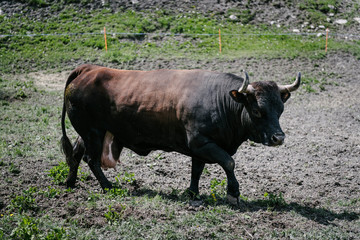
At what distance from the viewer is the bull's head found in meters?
6.14

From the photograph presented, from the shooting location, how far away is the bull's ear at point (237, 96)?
6262 millimetres

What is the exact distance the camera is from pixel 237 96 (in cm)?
633

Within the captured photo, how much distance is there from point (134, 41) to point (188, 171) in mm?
12910

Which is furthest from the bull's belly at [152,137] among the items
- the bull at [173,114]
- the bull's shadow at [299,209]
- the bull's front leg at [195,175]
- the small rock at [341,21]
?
the small rock at [341,21]

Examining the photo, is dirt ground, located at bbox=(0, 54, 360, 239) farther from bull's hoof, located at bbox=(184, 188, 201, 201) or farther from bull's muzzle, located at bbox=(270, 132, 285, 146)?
bull's muzzle, located at bbox=(270, 132, 285, 146)

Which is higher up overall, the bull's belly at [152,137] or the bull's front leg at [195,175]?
the bull's belly at [152,137]

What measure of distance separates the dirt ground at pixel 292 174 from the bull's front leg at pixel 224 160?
295mm

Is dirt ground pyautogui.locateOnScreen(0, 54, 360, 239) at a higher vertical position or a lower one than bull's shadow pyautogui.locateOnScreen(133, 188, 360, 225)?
lower

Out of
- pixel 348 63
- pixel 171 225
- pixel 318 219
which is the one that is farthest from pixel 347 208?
pixel 348 63

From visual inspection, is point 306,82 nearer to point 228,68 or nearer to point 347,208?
point 228,68

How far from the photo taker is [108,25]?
69.3 feet

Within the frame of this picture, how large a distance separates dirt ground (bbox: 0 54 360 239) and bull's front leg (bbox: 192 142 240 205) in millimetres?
295

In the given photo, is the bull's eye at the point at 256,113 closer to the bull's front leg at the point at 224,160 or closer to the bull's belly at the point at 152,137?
the bull's front leg at the point at 224,160

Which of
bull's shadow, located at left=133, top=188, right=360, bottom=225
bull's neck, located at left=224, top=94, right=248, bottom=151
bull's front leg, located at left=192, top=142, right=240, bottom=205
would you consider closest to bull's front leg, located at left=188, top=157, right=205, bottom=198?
bull's shadow, located at left=133, top=188, right=360, bottom=225
